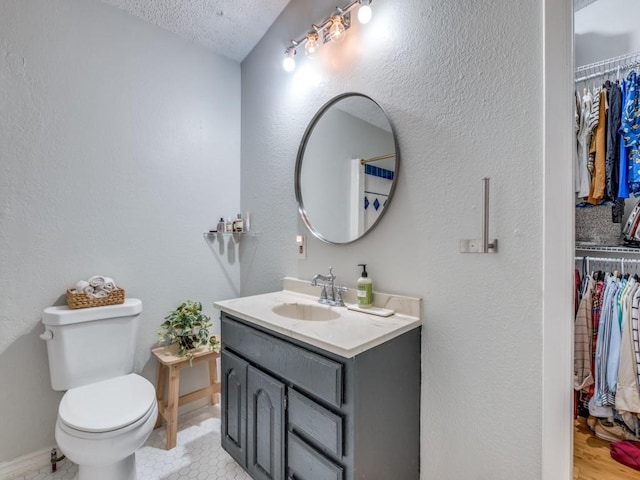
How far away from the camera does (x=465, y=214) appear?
1.16 m

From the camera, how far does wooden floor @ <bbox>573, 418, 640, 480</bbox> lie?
1.44m

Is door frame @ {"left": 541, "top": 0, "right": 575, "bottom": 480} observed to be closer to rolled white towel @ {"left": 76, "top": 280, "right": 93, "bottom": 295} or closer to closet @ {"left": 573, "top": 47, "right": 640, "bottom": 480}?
closet @ {"left": 573, "top": 47, "right": 640, "bottom": 480}

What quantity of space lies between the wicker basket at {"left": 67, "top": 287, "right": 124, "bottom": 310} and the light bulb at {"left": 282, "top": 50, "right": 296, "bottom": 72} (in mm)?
1613

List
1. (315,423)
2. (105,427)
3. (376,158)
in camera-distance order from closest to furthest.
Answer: (315,423) < (105,427) < (376,158)

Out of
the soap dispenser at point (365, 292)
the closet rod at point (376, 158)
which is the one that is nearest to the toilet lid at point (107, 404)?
the soap dispenser at point (365, 292)

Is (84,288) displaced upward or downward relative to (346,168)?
downward

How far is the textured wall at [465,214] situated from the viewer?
102 cm

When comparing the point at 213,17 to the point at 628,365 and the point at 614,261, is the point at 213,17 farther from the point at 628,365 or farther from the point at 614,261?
the point at 628,365

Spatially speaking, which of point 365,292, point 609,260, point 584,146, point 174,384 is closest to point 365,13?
point 365,292

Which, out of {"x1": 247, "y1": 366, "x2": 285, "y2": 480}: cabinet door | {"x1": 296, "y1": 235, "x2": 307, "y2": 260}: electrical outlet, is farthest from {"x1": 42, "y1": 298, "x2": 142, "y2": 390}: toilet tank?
{"x1": 296, "y1": 235, "x2": 307, "y2": 260}: electrical outlet

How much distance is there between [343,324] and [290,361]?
0.25 meters

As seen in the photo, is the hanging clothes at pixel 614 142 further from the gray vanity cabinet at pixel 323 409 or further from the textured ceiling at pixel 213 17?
the textured ceiling at pixel 213 17

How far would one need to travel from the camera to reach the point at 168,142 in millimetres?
1986

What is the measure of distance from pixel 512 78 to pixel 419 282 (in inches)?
32.1
